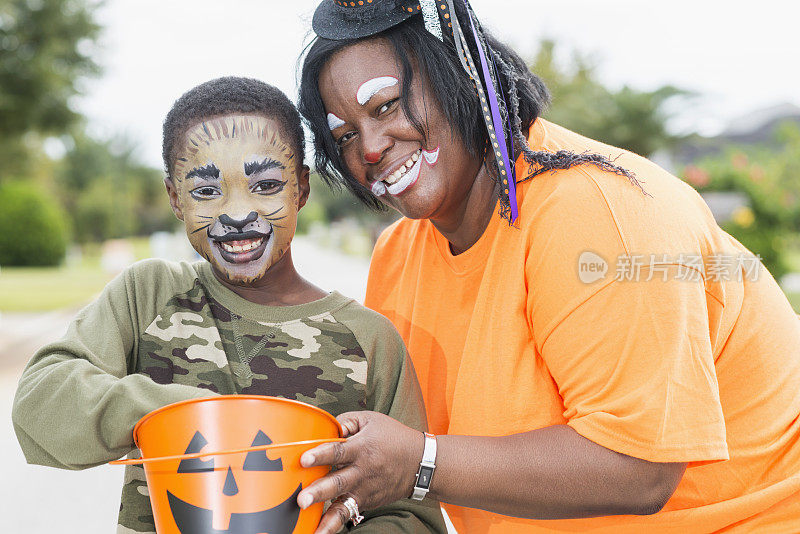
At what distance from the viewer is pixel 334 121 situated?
8.17ft

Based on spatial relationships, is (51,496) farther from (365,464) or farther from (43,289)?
(43,289)

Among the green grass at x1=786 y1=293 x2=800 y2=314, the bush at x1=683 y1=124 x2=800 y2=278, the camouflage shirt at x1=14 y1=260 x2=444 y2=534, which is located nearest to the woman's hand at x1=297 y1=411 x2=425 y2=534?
the camouflage shirt at x1=14 y1=260 x2=444 y2=534

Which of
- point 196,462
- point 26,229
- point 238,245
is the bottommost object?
point 26,229

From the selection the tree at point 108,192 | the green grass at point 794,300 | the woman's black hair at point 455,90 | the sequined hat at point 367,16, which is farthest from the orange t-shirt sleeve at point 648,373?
the tree at point 108,192

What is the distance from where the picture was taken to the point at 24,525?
4.79 meters

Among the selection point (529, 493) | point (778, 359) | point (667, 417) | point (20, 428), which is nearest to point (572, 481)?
point (529, 493)

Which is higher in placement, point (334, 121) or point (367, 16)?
point (367, 16)

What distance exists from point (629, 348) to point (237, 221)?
1170 mm

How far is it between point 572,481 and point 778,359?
0.87 meters

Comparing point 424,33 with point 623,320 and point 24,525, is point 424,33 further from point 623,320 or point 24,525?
point 24,525

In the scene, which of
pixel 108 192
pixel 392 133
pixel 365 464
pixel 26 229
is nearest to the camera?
pixel 365 464

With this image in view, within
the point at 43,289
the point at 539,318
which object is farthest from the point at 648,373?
the point at 43,289

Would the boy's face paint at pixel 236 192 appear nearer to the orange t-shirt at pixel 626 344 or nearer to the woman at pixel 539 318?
the woman at pixel 539 318

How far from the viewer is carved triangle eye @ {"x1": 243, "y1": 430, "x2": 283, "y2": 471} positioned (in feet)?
5.34
